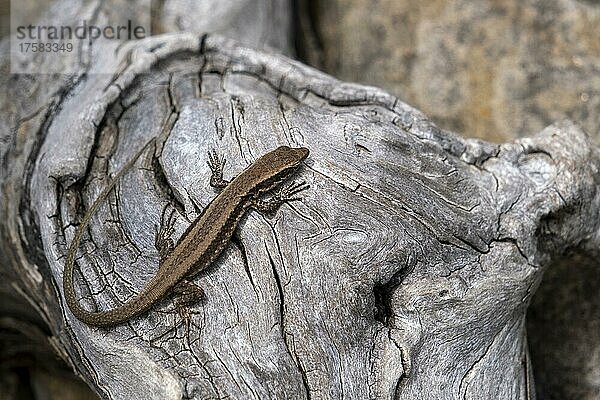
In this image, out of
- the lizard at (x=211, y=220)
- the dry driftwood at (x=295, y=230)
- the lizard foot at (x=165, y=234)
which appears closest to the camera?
the dry driftwood at (x=295, y=230)

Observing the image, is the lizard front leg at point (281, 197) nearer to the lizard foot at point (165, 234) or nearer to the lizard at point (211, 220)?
the lizard at point (211, 220)

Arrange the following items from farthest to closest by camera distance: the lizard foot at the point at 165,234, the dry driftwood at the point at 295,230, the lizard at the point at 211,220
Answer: the lizard foot at the point at 165,234 < the lizard at the point at 211,220 < the dry driftwood at the point at 295,230

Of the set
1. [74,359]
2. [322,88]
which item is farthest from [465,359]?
[74,359]

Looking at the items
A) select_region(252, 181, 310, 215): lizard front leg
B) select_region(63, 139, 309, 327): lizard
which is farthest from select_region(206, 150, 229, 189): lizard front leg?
select_region(252, 181, 310, 215): lizard front leg

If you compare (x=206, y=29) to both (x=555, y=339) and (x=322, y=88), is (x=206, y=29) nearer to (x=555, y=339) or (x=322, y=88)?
(x=322, y=88)

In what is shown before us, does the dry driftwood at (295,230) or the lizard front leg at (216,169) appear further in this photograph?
the lizard front leg at (216,169)

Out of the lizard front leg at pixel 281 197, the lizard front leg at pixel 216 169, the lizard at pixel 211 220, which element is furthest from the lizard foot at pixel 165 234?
the lizard front leg at pixel 281 197

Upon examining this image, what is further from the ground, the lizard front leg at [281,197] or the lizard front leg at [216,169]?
the lizard front leg at [216,169]
